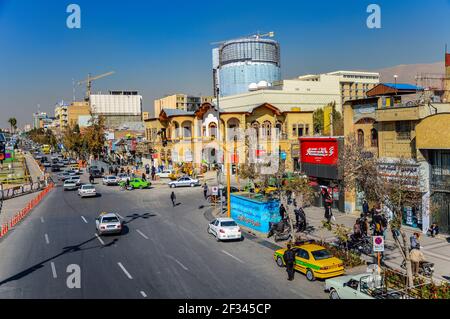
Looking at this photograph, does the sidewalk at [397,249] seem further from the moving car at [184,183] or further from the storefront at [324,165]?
the moving car at [184,183]

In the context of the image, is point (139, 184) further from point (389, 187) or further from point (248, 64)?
point (248, 64)

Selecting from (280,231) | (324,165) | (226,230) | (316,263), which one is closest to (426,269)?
(316,263)

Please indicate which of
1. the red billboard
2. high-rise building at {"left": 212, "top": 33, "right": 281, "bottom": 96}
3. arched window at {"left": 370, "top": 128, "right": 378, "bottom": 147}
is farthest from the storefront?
high-rise building at {"left": 212, "top": 33, "right": 281, "bottom": 96}

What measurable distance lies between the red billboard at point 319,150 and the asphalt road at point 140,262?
1071 centimetres

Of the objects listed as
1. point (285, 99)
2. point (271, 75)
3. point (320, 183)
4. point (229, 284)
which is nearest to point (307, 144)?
point (320, 183)

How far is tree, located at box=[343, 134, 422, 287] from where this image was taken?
18.4 metres

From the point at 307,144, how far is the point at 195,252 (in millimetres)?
18173

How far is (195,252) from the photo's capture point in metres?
25.5

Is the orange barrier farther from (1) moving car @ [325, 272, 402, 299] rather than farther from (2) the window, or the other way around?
(1) moving car @ [325, 272, 402, 299]

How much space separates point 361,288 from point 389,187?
5291 millimetres

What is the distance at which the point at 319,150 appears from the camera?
38406 mm

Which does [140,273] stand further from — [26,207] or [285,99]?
[285,99]

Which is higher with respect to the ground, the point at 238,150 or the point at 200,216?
the point at 238,150

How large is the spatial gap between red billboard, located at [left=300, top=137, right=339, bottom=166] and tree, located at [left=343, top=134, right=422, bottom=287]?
1243cm
